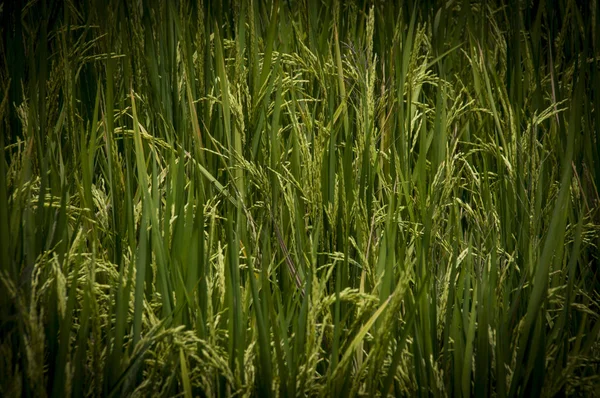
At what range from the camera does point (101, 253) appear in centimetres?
146

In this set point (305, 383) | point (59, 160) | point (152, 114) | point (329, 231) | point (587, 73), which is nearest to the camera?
point (305, 383)

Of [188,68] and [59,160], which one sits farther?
[188,68]

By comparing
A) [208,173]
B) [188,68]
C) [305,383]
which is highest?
[188,68]

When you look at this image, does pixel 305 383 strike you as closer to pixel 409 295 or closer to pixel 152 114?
pixel 409 295

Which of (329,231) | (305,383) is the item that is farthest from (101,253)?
(305,383)

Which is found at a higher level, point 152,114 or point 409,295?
point 152,114

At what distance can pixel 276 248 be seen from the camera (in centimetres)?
151

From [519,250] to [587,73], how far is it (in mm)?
962

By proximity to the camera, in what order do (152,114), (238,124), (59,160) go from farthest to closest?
(152,114), (59,160), (238,124)

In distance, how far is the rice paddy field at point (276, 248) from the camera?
1.11 metres

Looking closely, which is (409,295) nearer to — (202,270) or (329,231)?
(329,231)

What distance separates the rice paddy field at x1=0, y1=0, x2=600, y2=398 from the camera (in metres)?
1.11

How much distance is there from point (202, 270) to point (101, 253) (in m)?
0.31

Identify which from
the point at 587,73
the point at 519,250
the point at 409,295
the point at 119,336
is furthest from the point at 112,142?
the point at 587,73
